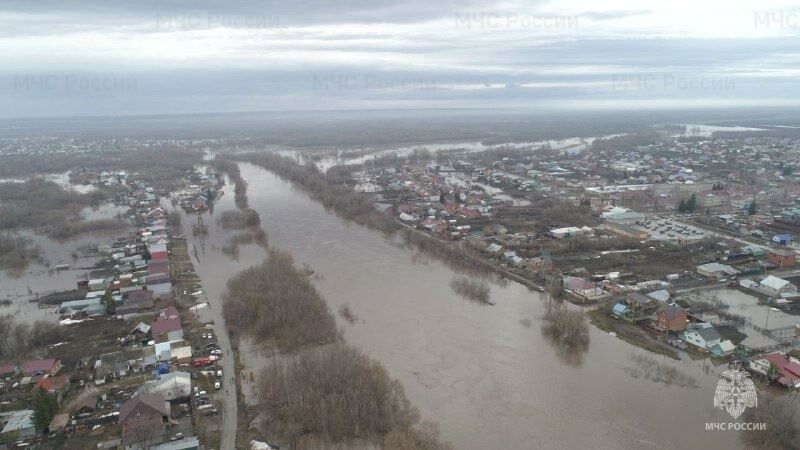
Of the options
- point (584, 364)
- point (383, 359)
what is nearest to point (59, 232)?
point (383, 359)

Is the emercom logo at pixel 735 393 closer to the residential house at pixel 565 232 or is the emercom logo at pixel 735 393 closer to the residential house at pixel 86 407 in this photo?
the residential house at pixel 565 232

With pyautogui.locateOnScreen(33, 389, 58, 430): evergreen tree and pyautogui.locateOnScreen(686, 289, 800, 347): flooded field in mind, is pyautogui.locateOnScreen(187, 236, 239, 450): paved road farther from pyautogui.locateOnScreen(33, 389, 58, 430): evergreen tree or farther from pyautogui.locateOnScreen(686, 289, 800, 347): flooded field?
pyautogui.locateOnScreen(686, 289, 800, 347): flooded field

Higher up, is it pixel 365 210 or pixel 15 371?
pixel 365 210

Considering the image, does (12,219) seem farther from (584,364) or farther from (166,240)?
(584,364)

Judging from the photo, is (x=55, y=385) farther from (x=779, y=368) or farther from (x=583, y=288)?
(x=779, y=368)

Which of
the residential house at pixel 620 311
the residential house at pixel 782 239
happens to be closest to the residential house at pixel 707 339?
the residential house at pixel 620 311

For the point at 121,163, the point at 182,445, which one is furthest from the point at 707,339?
the point at 121,163

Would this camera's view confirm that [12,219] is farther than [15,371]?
Yes

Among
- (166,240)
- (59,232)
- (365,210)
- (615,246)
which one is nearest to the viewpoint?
(615,246)
